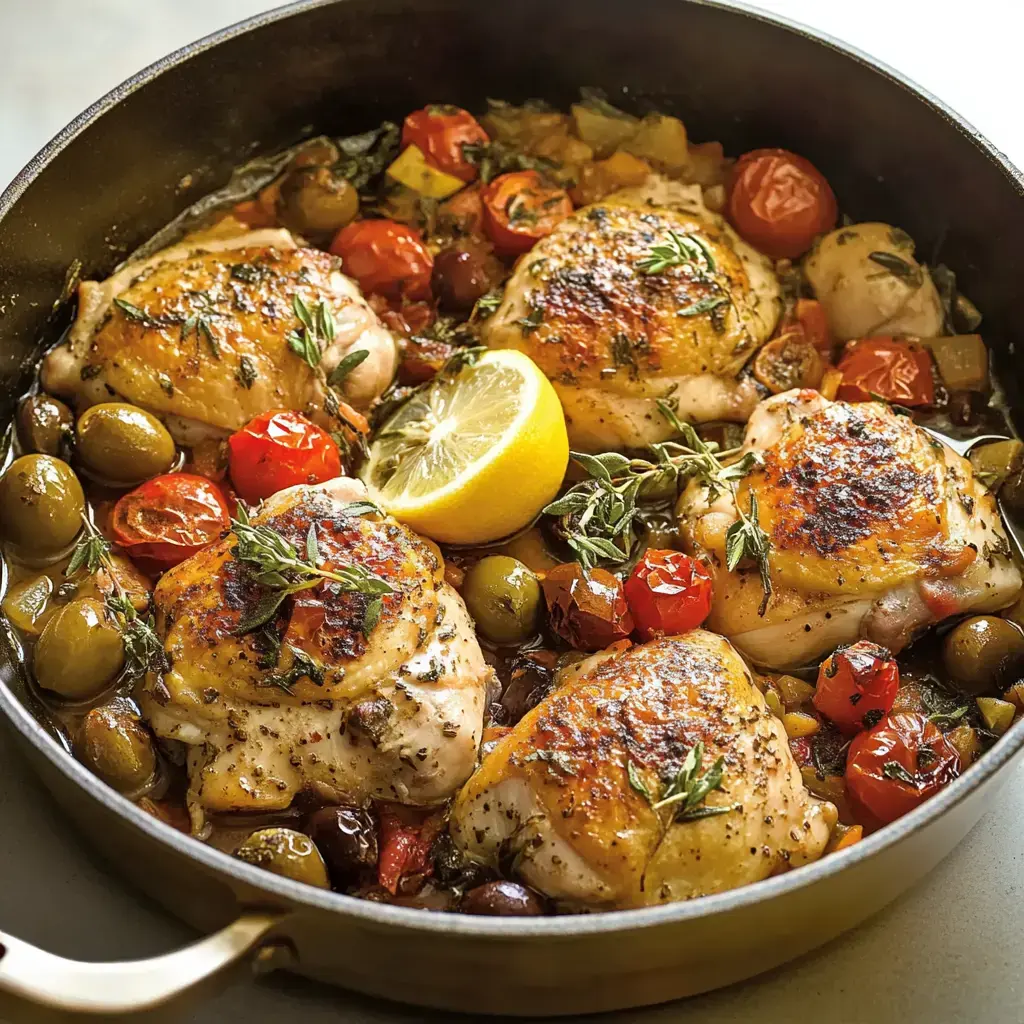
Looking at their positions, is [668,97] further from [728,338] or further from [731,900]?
[731,900]

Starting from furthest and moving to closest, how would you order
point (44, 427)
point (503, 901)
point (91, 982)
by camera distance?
1. point (44, 427)
2. point (503, 901)
3. point (91, 982)

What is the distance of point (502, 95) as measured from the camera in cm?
398

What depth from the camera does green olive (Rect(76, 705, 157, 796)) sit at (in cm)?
274

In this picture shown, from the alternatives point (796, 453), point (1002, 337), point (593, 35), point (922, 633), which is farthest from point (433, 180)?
point (922, 633)

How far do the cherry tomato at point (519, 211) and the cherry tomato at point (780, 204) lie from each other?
20.9 inches

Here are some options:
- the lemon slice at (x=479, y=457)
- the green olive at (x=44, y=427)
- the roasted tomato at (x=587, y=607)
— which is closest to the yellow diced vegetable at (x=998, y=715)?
the roasted tomato at (x=587, y=607)

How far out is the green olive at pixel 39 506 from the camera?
3055 mm

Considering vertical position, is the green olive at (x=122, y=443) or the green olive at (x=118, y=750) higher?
the green olive at (x=122, y=443)

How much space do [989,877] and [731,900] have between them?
1.04 meters

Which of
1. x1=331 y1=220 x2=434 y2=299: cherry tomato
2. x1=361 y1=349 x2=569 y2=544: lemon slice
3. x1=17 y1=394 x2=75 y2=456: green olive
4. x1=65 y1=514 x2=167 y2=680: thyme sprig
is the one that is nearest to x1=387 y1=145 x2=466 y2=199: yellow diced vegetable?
x1=331 y1=220 x2=434 y2=299: cherry tomato

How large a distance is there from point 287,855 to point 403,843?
274 millimetres

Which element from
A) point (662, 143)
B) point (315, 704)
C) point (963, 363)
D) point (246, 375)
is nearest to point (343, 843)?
point (315, 704)

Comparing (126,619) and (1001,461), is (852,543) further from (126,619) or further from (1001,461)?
(126,619)

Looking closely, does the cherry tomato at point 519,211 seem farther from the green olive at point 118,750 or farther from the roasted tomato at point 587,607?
the green olive at point 118,750
